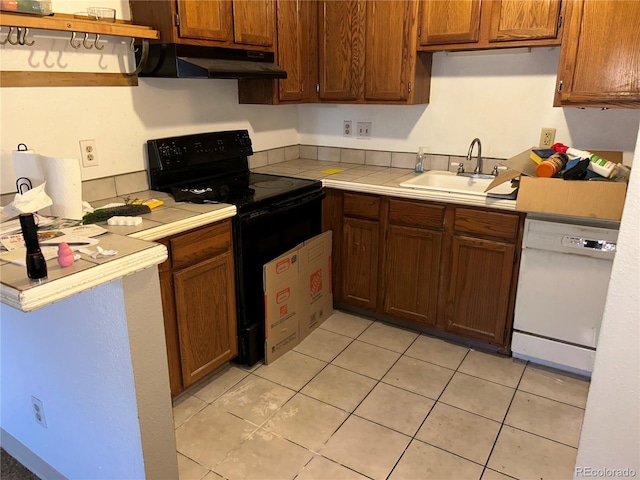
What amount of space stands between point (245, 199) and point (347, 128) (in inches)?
51.9

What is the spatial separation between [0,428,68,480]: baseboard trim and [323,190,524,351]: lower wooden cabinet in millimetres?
1808

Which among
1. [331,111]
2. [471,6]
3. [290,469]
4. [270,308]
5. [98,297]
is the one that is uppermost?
[471,6]

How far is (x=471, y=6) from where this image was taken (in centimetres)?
252

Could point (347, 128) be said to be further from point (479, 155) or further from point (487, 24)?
point (487, 24)

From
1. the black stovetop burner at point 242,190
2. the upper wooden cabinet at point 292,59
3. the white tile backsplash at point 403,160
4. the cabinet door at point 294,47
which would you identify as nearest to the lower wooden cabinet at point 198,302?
the black stovetop burner at point 242,190

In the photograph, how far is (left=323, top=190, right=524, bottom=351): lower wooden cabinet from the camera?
97.7 inches

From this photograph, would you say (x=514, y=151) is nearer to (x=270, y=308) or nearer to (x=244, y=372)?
(x=270, y=308)

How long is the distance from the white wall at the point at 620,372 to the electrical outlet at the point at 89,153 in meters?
2.19

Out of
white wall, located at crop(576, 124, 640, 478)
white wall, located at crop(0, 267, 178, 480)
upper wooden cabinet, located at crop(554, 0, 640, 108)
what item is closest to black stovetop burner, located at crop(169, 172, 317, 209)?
white wall, located at crop(0, 267, 178, 480)

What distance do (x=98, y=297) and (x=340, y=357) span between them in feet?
5.14

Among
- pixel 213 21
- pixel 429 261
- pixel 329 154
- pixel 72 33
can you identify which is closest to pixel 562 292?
pixel 429 261

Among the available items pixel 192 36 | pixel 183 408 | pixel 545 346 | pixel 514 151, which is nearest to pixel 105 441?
pixel 183 408

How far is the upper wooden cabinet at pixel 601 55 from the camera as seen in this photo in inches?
84.4

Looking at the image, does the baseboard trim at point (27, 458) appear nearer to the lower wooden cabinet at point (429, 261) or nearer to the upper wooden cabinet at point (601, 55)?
the lower wooden cabinet at point (429, 261)
